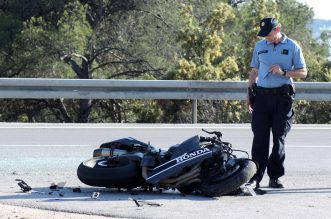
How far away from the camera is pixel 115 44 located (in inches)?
1128

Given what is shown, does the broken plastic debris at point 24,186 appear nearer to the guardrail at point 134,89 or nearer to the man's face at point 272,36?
the man's face at point 272,36

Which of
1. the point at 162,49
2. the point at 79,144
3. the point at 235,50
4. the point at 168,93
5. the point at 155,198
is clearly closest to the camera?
the point at 155,198

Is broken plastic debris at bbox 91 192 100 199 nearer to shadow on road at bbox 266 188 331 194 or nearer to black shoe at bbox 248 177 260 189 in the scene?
black shoe at bbox 248 177 260 189

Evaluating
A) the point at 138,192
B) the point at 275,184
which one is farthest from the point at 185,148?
the point at 275,184

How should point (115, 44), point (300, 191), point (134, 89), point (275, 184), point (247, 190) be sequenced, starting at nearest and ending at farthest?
point (247, 190) < point (300, 191) < point (275, 184) < point (134, 89) < point (115, 44)

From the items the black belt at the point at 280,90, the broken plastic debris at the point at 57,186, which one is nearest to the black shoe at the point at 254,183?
the black belt at the point at 280,90

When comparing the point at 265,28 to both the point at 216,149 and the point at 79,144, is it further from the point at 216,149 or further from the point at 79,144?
the point at 79,144

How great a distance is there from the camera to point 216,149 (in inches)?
313

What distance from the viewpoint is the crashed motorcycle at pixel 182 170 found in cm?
783

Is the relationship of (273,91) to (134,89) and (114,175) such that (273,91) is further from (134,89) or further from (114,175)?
A: (134,89)

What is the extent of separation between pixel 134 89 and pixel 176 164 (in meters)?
8.09

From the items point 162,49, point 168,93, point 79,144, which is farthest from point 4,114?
point 79,144

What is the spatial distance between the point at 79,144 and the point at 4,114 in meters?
→ 15.1

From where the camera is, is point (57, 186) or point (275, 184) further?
point (275, 184)
